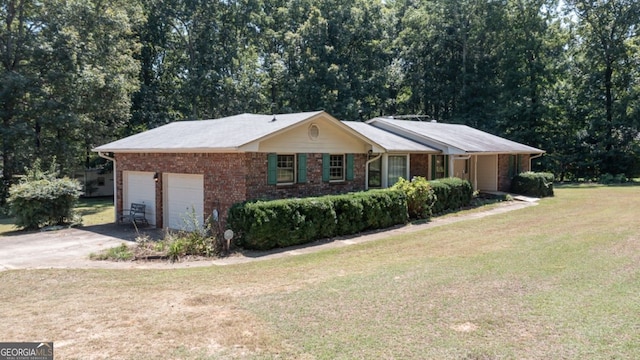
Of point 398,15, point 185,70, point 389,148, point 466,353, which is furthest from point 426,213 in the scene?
point 398,15

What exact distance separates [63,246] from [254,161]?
553 cm

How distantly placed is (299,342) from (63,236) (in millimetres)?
11494

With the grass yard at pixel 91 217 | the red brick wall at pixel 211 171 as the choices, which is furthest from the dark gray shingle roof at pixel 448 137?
the grass yard at pixel 91 217

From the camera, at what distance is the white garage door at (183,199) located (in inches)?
535

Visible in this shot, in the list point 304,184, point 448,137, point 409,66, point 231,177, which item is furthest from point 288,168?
point 409,66

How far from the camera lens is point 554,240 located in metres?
11.2

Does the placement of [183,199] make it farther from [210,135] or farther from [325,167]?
[325,167]

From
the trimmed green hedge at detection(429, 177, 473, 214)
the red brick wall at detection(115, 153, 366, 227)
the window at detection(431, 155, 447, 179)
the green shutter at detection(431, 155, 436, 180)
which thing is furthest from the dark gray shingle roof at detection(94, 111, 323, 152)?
the window at detection(431, 155, 447, 179)

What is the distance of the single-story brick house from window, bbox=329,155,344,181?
3 centimetres

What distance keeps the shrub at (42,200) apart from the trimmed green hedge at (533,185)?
19.6m

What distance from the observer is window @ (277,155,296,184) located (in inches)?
528

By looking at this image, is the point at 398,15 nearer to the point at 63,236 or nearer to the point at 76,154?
the point at 76,154

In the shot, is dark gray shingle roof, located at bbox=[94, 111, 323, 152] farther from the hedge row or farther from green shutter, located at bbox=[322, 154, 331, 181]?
the hedge row

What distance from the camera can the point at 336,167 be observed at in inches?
608
